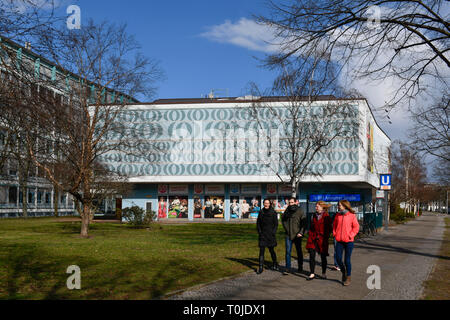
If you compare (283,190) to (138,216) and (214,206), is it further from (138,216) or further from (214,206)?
(138,216)

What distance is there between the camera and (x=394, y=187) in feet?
204

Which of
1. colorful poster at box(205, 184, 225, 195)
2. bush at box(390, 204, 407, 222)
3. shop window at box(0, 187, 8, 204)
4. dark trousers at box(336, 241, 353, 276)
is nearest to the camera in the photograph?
dark trousers at box(336, 241, 353, 276)

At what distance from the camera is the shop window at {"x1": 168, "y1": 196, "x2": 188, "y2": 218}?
58.2 meters

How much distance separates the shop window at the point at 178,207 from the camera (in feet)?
191

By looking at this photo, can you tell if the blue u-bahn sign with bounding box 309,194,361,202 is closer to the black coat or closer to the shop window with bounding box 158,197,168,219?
the black coat

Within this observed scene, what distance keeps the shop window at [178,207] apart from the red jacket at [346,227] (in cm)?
4773

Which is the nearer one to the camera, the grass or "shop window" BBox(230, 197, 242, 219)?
the grass

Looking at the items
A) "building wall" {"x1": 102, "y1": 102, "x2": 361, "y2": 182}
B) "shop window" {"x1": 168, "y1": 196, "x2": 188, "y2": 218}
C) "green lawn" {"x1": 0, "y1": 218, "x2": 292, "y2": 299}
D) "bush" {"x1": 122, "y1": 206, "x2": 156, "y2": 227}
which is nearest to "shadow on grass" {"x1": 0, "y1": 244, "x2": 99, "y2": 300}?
"green lawn" {"x1": 0, "y1": 218, "x2": 292, "y2": 299}

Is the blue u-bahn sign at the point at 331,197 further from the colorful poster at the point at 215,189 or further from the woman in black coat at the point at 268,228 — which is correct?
Answer: the colorful poster at the point at 215,189

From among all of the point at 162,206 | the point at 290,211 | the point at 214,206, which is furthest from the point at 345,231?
the point at 162,206

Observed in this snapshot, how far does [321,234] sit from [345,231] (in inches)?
32.4

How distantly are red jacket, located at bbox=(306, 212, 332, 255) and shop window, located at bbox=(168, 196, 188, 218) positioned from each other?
46.9 metres
